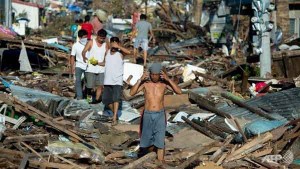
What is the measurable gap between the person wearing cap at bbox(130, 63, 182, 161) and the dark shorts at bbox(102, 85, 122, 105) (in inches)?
99.7

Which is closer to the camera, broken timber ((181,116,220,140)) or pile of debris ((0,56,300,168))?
pile of debris ((0,56,300,168))

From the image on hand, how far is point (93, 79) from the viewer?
1270 centimetres

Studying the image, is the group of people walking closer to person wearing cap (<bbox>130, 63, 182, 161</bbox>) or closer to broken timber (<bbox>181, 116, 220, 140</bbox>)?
person wearing cap (<bbox>130, 63, 182, 161</bbox>)

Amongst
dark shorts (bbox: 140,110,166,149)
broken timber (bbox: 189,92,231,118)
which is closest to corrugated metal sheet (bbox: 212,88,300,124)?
broken timber (bbox: 189,92,231,118)

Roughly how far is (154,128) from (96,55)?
4166 mm

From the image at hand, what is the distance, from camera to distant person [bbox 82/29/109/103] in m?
12.4

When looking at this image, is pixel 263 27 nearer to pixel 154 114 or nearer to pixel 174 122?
pixel 174 122

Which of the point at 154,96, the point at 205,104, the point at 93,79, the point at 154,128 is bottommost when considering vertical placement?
the point at 205,104

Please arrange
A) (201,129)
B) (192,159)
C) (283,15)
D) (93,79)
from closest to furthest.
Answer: (192,159), (201,129), (93,79), (283,15)

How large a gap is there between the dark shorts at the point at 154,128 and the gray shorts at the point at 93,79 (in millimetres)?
4092

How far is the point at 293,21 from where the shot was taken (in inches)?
1141

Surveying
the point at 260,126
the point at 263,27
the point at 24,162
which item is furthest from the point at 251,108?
the point at 24,162

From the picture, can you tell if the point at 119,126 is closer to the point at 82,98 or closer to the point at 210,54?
the point at 82,98

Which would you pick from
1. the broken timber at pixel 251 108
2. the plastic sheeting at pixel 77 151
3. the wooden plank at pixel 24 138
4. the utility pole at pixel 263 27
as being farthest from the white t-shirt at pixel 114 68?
the utility pole at pixel 263 27
